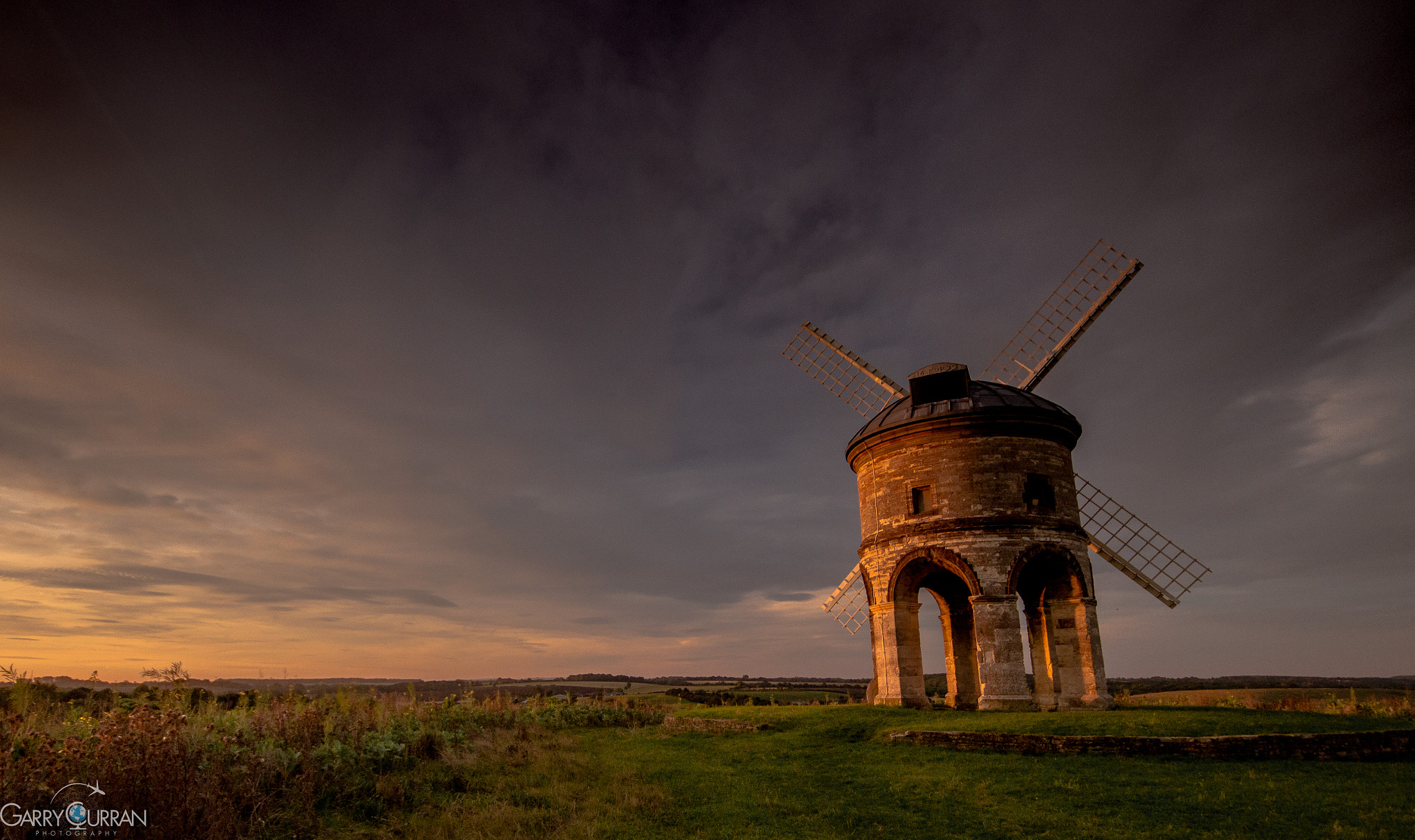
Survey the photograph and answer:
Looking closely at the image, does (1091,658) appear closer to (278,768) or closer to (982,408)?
(982,408)

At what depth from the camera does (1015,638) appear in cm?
1764

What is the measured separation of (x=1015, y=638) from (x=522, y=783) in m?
12.8

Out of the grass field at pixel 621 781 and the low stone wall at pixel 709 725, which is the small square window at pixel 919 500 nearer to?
the grass field at pixel 621 781

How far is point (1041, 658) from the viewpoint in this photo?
20047 mm

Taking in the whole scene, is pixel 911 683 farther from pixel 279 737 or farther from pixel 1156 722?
pixel 279 737

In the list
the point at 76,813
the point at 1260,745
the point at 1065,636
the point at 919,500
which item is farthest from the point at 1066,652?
the point at 76,813

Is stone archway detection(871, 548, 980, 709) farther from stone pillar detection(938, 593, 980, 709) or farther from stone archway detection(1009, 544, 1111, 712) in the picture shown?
stone archway detection(1009, 544, 1111, 712)

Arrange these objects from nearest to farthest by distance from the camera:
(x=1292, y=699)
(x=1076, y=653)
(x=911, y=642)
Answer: (x=1076, y=653), (x=911, y=642), (x=1292, y=699)

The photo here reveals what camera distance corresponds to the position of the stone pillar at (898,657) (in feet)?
62.0

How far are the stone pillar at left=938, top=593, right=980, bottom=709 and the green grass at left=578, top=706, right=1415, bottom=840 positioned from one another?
5.99 m

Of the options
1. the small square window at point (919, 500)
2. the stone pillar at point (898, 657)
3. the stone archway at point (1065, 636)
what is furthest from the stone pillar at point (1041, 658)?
the small square window at point (919, 500)

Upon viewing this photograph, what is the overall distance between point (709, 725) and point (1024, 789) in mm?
9970

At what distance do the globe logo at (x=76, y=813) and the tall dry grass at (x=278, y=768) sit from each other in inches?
4.4

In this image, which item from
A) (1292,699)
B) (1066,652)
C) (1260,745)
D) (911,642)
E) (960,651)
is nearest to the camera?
(1260,745)
